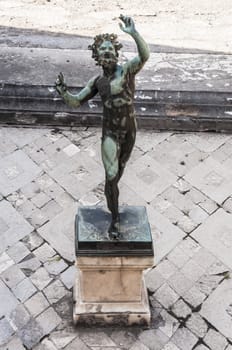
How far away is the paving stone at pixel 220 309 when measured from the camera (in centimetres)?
450

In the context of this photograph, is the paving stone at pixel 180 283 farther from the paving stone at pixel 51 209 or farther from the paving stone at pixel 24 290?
the paving stone at pixel 51 209

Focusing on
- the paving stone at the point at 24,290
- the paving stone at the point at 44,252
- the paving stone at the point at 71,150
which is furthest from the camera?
Result: the paving stone at the point at 71,150

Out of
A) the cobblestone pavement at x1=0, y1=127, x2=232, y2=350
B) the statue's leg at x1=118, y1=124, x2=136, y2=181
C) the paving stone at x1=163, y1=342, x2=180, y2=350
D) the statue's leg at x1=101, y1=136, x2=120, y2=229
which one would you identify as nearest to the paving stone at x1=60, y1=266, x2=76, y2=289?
the cobblestone pavement at x1=0, y1=127, x2=232, y2=350

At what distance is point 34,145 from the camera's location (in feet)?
20.2

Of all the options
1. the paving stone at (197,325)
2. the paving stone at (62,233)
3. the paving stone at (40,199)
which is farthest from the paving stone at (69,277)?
the paving stone at (197,325)

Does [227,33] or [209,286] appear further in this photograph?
[227,33]

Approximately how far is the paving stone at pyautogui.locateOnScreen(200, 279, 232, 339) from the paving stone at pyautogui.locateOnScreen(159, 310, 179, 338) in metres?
0.28

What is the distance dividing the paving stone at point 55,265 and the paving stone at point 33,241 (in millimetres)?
245

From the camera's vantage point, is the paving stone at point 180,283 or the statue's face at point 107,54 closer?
the statue's face at point 107,54

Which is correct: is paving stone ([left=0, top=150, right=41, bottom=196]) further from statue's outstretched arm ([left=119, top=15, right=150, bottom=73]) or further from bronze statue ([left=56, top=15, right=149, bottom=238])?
statue's outstretched arm ([left=119, top=15, right=150, bottom=73])

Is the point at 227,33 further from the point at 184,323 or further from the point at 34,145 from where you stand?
the point at 184,323

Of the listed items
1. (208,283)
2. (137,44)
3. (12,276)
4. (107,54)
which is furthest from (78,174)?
(137,44)

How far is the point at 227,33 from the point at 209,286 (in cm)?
549

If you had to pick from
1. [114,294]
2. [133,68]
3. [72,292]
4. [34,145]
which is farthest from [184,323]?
[34,145]
